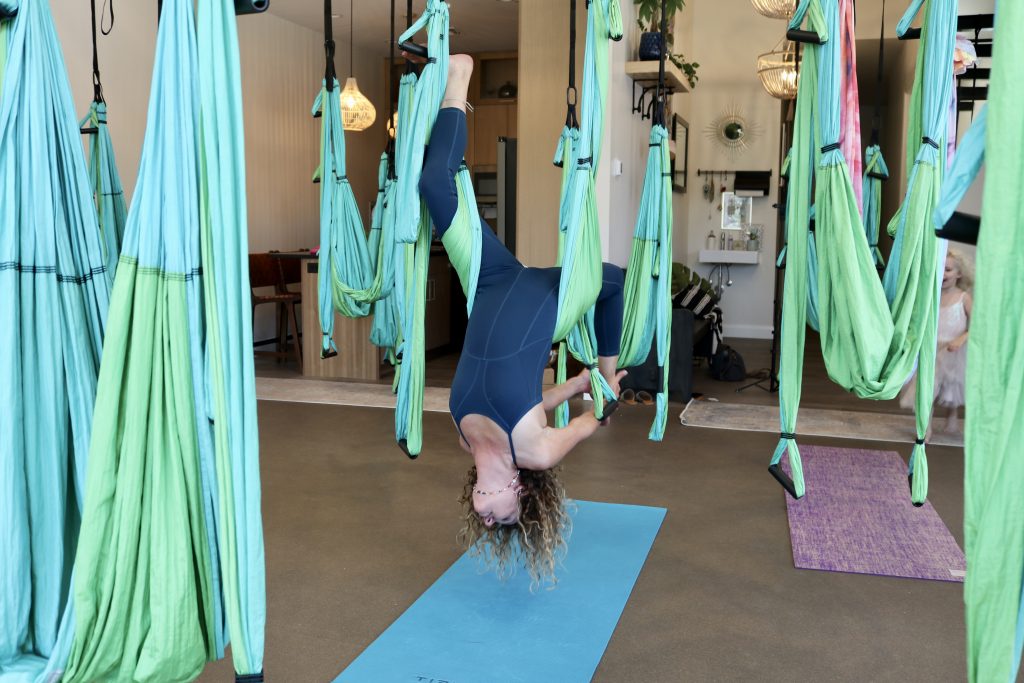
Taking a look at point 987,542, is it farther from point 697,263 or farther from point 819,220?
point 697,263

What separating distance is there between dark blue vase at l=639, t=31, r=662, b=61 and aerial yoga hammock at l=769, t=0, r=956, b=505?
3755mm

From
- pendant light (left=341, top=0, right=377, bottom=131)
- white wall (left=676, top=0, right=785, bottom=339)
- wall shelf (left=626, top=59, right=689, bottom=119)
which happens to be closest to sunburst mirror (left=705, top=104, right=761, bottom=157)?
white wall (left=676, top=0, right=785, bottom=339)

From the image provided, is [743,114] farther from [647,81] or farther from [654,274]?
[654,274]

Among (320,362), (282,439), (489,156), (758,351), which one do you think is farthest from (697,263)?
(282,439)

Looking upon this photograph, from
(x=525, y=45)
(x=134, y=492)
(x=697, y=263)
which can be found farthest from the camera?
(x=697, y=263)

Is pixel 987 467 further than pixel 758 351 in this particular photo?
No

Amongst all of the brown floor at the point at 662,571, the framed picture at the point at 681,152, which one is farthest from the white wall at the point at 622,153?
the brown floor at the point at 662,571

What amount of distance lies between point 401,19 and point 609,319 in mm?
6105

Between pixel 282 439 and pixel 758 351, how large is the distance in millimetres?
4746

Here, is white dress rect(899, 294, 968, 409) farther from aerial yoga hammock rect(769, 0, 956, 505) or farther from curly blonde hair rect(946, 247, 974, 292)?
aerial yoga hammock rect(769, 0, 956, 505)

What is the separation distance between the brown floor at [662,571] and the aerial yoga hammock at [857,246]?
70 centimetres

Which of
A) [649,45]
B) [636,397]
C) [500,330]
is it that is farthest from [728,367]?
[500,330]

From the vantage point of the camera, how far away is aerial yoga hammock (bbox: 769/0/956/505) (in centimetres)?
187

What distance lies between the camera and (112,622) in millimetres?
1308
